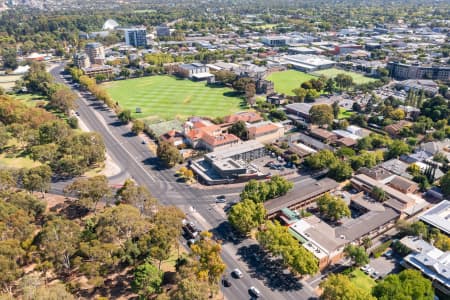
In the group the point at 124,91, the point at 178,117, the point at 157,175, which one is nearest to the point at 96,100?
the point at 124,91

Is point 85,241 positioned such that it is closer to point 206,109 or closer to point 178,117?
point 178,117

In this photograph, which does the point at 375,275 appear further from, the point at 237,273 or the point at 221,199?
the point at 221,199

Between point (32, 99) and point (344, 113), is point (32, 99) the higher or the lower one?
the higher one

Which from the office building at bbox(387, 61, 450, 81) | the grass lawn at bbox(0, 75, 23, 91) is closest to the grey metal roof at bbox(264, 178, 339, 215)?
the office building at bbox(387, 61, 450, 81)

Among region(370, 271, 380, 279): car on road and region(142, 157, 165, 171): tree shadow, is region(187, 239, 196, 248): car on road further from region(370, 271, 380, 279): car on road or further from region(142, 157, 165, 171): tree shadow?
region(370, 271, 380, 279): car on road

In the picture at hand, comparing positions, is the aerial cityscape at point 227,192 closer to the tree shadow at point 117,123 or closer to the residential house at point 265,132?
the residential house at point 265,132

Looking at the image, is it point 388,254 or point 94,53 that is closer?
point 388,254

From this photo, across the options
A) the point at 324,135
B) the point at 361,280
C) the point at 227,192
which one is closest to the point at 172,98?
the point at 324,135
